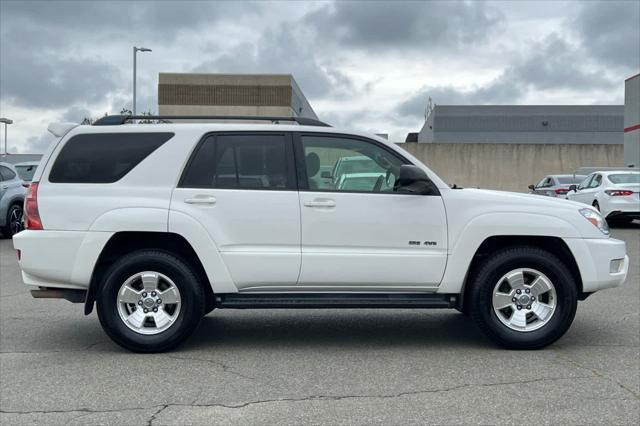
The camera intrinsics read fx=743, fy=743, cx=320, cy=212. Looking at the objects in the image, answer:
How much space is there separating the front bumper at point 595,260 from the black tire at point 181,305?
10.3 ft

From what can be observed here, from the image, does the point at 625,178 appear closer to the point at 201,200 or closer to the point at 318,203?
the point at 318,203

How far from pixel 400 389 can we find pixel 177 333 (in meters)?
1.95

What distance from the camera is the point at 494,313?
6.13m

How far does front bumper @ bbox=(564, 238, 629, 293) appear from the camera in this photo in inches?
245

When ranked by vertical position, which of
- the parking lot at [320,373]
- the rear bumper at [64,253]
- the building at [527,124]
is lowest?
the parking lot at [320,373]

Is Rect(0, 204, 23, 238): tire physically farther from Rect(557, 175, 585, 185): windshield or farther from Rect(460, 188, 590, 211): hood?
Rect(557, 175, 585, 185): windshield

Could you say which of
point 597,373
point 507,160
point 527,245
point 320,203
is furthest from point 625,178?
point 507,160

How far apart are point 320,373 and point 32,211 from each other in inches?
106

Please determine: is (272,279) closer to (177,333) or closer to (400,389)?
(177,333)

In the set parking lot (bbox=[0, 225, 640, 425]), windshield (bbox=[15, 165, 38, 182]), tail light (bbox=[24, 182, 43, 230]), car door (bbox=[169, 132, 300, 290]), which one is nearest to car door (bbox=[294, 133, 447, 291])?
car door (bbox=[169, 132, 300, 290])

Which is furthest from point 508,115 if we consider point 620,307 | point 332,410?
point 332,410

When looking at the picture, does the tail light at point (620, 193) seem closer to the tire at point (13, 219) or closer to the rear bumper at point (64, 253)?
the tire at point (13, 219)

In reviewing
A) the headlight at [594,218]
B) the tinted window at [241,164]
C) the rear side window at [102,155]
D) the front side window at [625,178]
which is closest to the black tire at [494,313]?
the headlight at [594,218]

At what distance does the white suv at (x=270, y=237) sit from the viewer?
19.6ft
